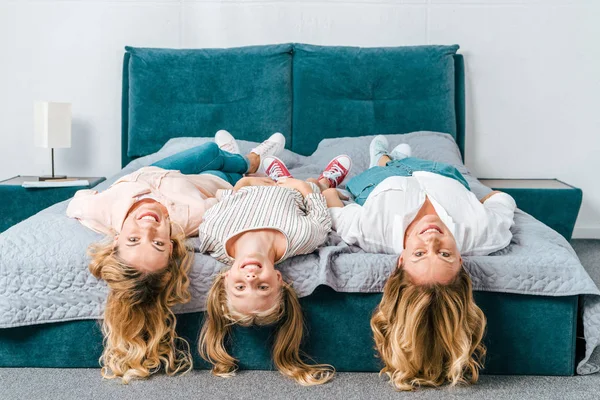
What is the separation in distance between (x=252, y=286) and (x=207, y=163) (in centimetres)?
124

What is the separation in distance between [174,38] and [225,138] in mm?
960

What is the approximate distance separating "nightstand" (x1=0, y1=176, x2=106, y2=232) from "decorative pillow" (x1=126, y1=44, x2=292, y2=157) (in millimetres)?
566

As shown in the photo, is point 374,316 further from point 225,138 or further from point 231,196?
point 225,138

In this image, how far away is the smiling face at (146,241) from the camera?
2094 mm

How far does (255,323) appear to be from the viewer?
208cm

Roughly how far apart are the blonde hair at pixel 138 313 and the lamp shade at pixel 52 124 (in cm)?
196

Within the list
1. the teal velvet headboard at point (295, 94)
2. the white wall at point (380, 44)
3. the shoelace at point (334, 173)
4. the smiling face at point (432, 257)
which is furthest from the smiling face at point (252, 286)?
the white wall at point (380, 44)

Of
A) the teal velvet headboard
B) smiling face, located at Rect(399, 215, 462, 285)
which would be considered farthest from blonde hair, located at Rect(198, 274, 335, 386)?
the teal velvet headboard

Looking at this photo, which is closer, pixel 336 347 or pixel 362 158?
Result: pixel 336 347

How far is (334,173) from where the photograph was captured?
3.23 meters

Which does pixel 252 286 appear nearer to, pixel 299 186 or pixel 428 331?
pixel 428 331

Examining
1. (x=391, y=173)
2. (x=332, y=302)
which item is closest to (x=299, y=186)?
(x=391, y=173)

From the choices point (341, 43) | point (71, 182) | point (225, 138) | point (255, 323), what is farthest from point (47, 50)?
point (255, 323)

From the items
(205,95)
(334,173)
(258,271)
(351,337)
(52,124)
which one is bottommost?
(351,337)
